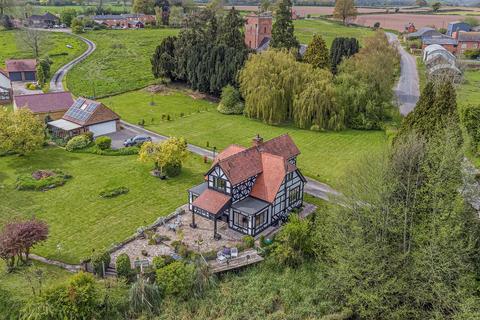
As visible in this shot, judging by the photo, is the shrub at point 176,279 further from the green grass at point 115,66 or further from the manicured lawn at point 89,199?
the green grass at point 115,66

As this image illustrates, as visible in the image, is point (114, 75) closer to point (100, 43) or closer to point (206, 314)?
point (100, 43)

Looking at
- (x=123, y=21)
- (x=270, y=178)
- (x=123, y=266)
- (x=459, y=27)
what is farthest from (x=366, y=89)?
(x=123, y=21)

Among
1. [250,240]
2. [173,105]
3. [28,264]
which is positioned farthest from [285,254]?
[173,105]

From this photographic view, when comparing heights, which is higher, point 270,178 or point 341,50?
point 341,50

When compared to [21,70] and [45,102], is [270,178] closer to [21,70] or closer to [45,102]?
[45,102]

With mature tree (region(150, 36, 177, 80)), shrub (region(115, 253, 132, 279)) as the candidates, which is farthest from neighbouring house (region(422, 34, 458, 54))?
shrub (region(115, 253, 132, 279))

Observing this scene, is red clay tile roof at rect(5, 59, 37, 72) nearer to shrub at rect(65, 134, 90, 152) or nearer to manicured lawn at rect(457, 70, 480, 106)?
shrub at rect(65, 134, 90, 152)
